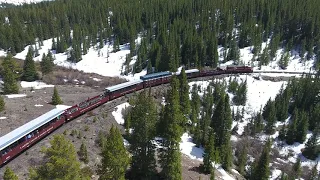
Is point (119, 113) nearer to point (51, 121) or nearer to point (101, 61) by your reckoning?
point (51, 121)

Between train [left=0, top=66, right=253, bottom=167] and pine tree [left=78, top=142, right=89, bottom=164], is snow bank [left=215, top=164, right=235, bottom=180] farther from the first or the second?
train [left=0, top=66, right=253, bottom=167]

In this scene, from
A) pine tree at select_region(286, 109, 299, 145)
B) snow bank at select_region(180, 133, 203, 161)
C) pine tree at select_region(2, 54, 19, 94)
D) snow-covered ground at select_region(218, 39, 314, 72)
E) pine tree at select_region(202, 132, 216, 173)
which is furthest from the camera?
snow-covered ground at select_region(218, 39, 314, 72)

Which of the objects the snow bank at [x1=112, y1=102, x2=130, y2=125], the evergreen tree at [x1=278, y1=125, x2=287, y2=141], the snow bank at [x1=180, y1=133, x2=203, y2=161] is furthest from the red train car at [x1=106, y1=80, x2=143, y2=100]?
the evergreen tree at [x1=278, y1=125, x2=287, y2=141]

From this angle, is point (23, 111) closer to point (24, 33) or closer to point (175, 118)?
point (175, 118)

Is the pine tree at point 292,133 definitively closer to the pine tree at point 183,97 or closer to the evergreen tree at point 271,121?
the evergreen tree at point 271,121

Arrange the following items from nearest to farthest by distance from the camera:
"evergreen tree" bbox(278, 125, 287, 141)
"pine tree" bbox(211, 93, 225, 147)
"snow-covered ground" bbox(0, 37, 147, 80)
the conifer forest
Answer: the conifer forest → "pine tree" bbox(211, 93, 225, 147) → "evergreen tree" bbox(278, 125, 287, 141) → "snow-covered ground" bbox(0, 37, 147, 80)

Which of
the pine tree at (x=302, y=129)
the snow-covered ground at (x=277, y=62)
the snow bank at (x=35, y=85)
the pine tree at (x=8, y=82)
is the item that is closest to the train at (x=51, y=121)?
the pine tree at (x=8, y=82)
